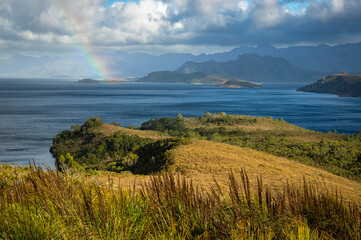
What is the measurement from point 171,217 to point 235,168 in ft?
38.1

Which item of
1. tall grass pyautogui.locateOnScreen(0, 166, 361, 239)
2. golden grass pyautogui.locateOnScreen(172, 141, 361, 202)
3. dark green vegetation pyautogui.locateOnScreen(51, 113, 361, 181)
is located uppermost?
tall grass pyautogui.locateOnScreen(0, 166, 361, 239)

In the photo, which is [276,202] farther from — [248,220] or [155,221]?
[155,221]

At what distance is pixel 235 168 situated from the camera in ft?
54.5

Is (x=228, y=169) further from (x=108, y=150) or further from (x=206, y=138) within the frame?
(x=108, y=150)

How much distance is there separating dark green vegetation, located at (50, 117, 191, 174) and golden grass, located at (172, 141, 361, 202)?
4.38 feet

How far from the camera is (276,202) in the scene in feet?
18.6

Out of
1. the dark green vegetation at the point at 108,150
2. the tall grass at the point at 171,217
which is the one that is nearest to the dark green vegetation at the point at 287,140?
→ the dark green vegetation at the point at 108,150

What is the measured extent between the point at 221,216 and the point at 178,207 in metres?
0.75

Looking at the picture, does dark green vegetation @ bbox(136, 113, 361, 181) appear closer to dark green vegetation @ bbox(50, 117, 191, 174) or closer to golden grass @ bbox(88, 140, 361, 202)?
golden grass @ bbox(88, 140, 361, 202)

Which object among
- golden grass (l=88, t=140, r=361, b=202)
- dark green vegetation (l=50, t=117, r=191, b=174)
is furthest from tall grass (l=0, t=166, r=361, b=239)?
dark green vegetation (l=50, t=117, r=191, b=174)

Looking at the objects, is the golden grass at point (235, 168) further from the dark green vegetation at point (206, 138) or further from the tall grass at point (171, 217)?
the tall grass at point (171, 217)

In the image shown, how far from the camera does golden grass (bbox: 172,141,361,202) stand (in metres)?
14.6

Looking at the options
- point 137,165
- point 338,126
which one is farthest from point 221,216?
point 338,126

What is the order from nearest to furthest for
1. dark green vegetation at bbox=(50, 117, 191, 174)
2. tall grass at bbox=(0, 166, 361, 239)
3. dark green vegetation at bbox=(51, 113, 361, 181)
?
tall grass at bbox=(0, 166, 361, 239)
dark green vegetation at bbox=(50, 117, 191, 174)
dark green vegetation at bbox=(51, 113, 361, 181)
